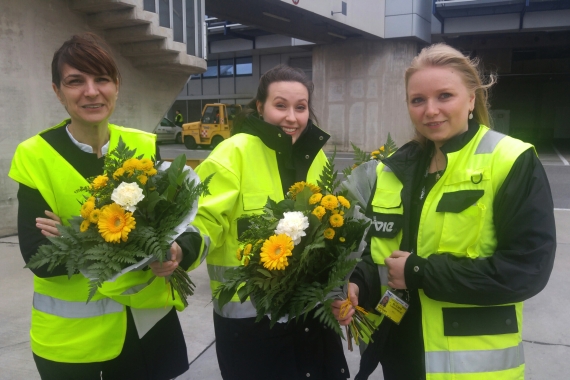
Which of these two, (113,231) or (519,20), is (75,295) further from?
(519,20)

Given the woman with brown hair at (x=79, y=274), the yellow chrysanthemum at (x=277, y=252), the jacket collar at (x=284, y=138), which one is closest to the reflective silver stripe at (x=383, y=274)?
the yellow chrysanthemum at (x=277, y=252)

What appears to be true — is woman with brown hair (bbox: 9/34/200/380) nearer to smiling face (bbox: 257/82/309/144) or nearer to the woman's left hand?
smiling face (bbox: 257/82/309/144)

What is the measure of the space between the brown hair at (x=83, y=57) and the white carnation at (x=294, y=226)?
99 cm

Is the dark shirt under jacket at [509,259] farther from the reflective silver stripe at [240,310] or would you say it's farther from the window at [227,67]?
the window at [227,67]

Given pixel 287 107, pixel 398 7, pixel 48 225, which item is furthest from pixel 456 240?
pixel 398 7

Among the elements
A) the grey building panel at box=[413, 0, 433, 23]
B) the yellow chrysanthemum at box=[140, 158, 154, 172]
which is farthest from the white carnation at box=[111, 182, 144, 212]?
the grey building panel at box=[413, 0, 433, 23]

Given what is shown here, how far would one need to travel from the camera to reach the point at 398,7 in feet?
53.4

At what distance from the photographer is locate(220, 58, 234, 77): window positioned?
25.5 meters

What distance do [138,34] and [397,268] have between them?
282 inches

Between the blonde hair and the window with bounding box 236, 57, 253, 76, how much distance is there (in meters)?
23.8

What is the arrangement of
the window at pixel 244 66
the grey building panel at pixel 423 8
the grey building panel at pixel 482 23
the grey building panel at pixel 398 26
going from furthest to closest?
1. the window at pixel 244 66
2. the grey building panel at pixel 482 23
3. the grey building panel at pixel 398 26
4. the grey building panel at pixel 423 8

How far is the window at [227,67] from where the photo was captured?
1002 inches

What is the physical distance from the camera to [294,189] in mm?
1687

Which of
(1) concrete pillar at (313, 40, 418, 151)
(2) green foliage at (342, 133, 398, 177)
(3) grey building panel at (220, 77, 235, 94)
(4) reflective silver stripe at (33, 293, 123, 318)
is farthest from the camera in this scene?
(3) grey building panel at (220, 77, 235, 94)
